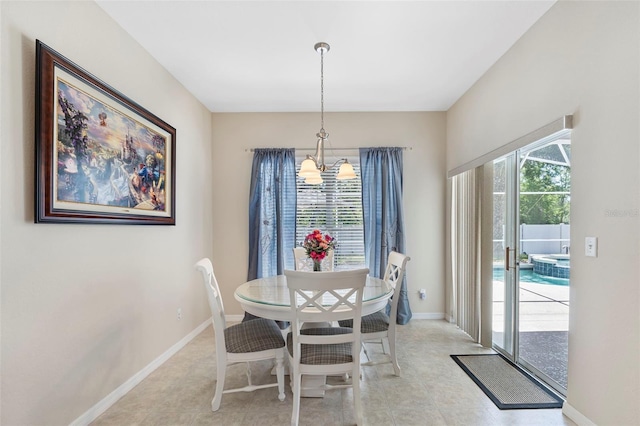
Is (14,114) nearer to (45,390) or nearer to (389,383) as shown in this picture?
(45,390)

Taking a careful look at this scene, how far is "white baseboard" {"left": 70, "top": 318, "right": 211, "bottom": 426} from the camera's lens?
2.04 meters

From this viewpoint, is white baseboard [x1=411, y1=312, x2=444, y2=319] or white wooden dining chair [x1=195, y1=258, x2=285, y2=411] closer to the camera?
white wooden dining chair [x1=195, y1=258, x2=285, y2=411]

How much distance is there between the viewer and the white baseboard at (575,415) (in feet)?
6.30

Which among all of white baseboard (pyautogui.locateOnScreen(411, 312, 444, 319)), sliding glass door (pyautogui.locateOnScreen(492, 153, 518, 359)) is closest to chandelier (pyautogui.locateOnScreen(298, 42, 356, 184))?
sliding glass door (pyautogui.locateOnScreen(492, 153, 518, 359))

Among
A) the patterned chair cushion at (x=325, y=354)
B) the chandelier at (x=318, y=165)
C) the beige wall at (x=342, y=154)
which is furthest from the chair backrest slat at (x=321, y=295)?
the beige wall at (x=342, y=154)

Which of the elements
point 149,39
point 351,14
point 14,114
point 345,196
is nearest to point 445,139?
point 345,196

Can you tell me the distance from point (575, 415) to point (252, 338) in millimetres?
2183

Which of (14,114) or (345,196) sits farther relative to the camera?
(345,196)

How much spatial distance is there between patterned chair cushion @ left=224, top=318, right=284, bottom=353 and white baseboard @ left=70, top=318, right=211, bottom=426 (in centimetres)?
89

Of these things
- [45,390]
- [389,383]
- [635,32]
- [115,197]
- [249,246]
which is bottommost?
[389,383]

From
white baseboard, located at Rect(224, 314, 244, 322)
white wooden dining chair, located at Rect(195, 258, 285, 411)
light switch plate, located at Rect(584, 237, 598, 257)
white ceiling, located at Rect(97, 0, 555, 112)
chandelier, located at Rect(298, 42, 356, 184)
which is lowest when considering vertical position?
white baseboard, located at Rect(224, 314, 244, 322)

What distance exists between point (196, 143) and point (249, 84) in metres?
1.00

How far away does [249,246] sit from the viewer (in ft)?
13.6

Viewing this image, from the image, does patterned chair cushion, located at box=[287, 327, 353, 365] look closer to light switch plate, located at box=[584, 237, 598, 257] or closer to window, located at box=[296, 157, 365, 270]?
light switch plate, located at box=[584, 237, 598, 257]
